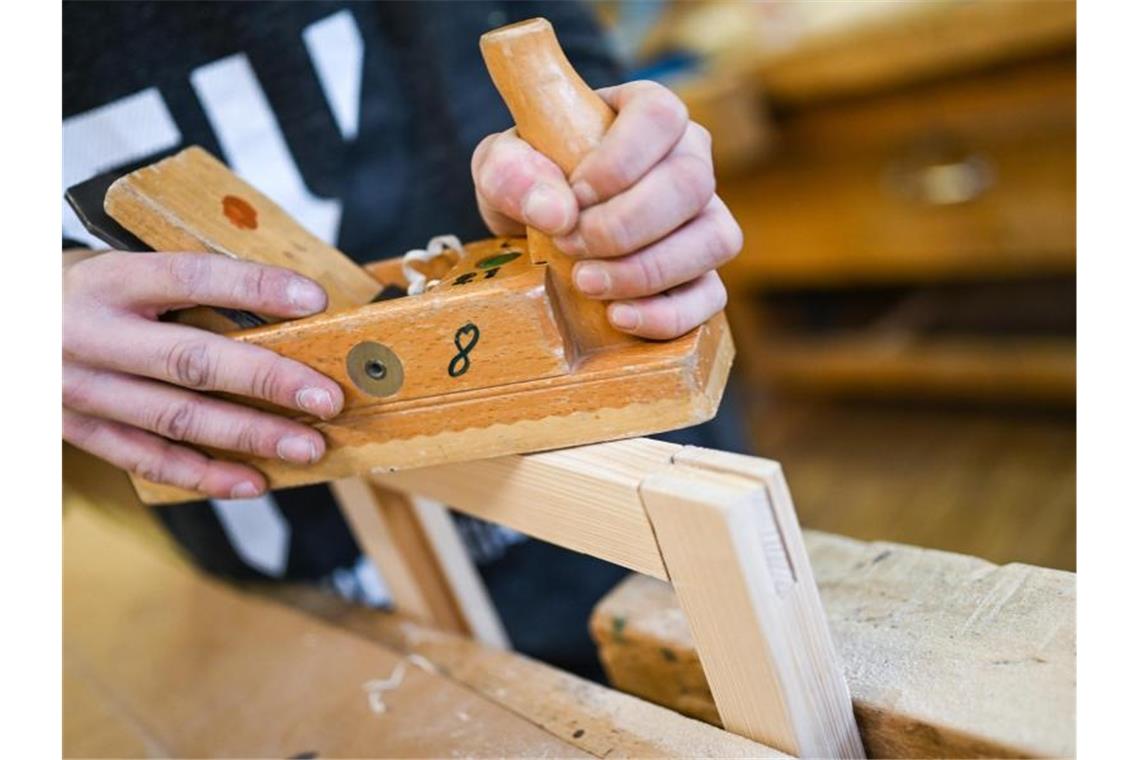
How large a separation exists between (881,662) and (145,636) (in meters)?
0.67

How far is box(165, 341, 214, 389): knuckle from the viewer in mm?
540

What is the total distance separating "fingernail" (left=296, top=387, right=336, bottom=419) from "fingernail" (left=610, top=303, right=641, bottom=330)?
167 mm

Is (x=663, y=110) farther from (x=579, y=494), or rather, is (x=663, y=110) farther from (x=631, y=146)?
(x=579, y=494)

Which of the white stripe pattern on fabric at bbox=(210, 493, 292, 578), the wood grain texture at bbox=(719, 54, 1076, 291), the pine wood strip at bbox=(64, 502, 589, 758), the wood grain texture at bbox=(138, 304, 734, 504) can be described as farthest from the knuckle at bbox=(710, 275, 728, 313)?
the wood grain texture at bbox=(719, 54, 1076, 291)

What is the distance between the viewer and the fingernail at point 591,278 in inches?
18.4

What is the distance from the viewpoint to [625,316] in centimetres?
48

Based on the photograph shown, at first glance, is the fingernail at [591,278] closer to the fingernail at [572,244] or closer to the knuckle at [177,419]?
the fingernail at [572,244]

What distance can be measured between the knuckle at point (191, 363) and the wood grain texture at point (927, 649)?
0.98 ft

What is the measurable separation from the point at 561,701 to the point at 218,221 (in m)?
0.35

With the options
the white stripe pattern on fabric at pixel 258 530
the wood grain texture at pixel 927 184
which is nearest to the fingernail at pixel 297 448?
the white stripe pattern on fabric at pixel 258 530

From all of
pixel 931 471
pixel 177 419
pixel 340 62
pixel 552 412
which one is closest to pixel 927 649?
pixel 552 412

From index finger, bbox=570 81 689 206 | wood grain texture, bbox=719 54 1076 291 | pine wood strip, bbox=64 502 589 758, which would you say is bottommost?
wood grain texture, bbox=719 54 1076 291

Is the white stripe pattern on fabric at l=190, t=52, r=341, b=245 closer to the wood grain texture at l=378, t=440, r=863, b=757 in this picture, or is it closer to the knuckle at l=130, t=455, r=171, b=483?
the knuckle at l=130, t=455, r=171, b=483
